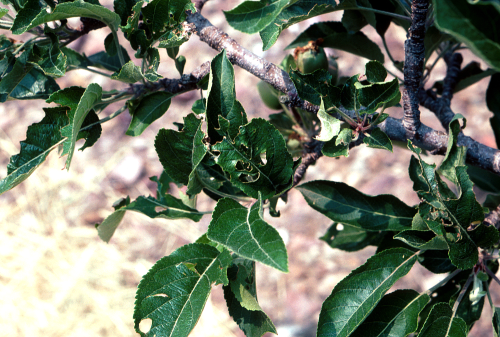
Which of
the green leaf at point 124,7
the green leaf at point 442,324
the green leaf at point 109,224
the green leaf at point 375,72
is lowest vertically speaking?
the green leaf at point 109,224

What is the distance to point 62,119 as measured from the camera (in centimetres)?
44

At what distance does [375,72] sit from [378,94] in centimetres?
2

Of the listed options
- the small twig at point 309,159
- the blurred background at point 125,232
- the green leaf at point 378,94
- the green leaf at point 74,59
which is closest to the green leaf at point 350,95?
the green leaf at point 378,94

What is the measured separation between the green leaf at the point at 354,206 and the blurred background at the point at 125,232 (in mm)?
974

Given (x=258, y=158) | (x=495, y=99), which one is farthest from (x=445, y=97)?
(x=258, y=158)

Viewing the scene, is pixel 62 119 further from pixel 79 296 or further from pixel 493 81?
pixel 79 296

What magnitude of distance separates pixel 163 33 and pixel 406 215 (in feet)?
1.16

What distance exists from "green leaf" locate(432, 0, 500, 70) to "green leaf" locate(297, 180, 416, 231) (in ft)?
0.88

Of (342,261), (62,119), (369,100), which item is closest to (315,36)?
(369,100)

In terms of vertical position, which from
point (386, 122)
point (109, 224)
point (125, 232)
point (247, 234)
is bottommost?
point (125, 232)

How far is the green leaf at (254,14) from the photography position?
381 millimetres

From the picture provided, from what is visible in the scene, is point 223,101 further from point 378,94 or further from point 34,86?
point 34,86

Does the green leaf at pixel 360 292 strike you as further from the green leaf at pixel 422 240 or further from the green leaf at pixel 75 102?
the green leaf at pixel 75 102

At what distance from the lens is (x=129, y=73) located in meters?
0.42
